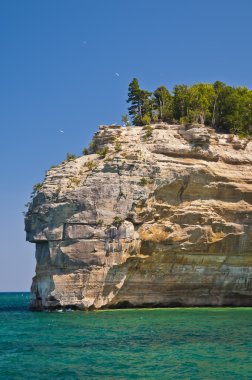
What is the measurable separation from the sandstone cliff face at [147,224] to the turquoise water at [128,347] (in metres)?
5.31

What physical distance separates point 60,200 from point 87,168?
12.5 ft

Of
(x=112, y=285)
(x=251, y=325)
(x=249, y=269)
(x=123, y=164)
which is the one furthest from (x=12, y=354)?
(x=249, y=269)

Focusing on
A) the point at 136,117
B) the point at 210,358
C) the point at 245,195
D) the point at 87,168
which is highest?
the point at 136,117

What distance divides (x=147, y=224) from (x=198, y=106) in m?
14.7

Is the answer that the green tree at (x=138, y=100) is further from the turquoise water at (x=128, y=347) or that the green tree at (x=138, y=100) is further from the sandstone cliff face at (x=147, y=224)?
the turquoise water at (x=128, y=347)

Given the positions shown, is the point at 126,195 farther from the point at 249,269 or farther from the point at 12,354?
the point at 12,354

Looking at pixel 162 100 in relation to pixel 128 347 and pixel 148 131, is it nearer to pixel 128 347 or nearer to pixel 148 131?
pixel 148 131

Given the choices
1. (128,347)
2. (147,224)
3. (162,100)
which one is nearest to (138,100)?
(162,100)

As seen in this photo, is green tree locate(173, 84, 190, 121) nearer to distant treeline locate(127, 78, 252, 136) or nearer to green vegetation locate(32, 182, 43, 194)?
distant treeline locate(127, 78, 252, 136)

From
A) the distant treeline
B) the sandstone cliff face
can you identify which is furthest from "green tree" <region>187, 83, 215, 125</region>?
the sandstone cliff face

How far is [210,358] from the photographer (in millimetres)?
20234

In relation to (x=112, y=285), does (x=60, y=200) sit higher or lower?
higher

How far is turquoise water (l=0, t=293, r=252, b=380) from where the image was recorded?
18375 millimetres

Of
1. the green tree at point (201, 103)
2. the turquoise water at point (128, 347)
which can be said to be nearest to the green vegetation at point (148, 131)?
the green tree at point (201, 103)
